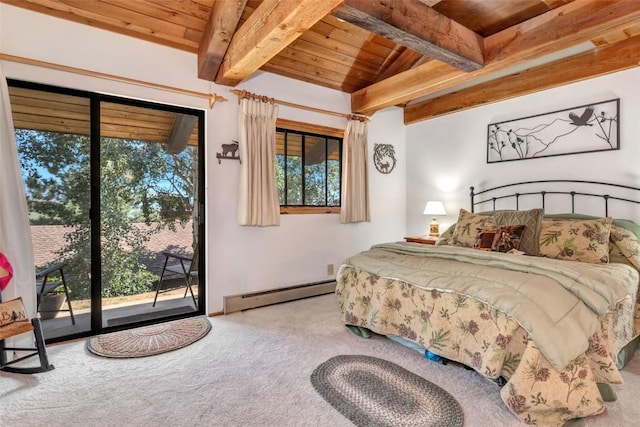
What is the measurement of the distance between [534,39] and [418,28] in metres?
0.95

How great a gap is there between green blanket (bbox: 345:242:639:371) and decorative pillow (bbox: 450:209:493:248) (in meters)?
0.69

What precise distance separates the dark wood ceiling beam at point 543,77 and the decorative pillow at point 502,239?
1.68m

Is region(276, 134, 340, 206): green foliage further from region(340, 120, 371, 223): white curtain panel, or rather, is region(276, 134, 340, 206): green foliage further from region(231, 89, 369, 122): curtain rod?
region(231, 89, 369, 122): curtain rod

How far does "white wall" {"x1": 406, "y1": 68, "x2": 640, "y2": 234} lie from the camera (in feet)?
9.57

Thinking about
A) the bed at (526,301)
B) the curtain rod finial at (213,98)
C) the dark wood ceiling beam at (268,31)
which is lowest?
the bed at (526,301)

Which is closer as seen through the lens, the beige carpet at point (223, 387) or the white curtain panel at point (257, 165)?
the beige carpet at point (223, 387)

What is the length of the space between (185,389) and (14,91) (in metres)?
2.57

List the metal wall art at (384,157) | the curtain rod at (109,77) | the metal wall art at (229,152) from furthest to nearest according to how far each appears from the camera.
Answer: the metal wall art at (384,157) → the metal wall art at (229,152) → the curtain rod at (109,77)

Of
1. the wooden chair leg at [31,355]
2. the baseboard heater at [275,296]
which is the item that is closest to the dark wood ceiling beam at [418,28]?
the baseboard heater at [275,296]

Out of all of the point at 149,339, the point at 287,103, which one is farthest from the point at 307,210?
the point at 149,339

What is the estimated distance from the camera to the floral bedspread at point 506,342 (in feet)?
5.18

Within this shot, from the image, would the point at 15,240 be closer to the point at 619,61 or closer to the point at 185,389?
the point at 185,389

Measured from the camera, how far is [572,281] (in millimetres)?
1795

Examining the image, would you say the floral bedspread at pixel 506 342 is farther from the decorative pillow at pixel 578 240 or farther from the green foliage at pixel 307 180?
the green foliage at pixel 307 180
